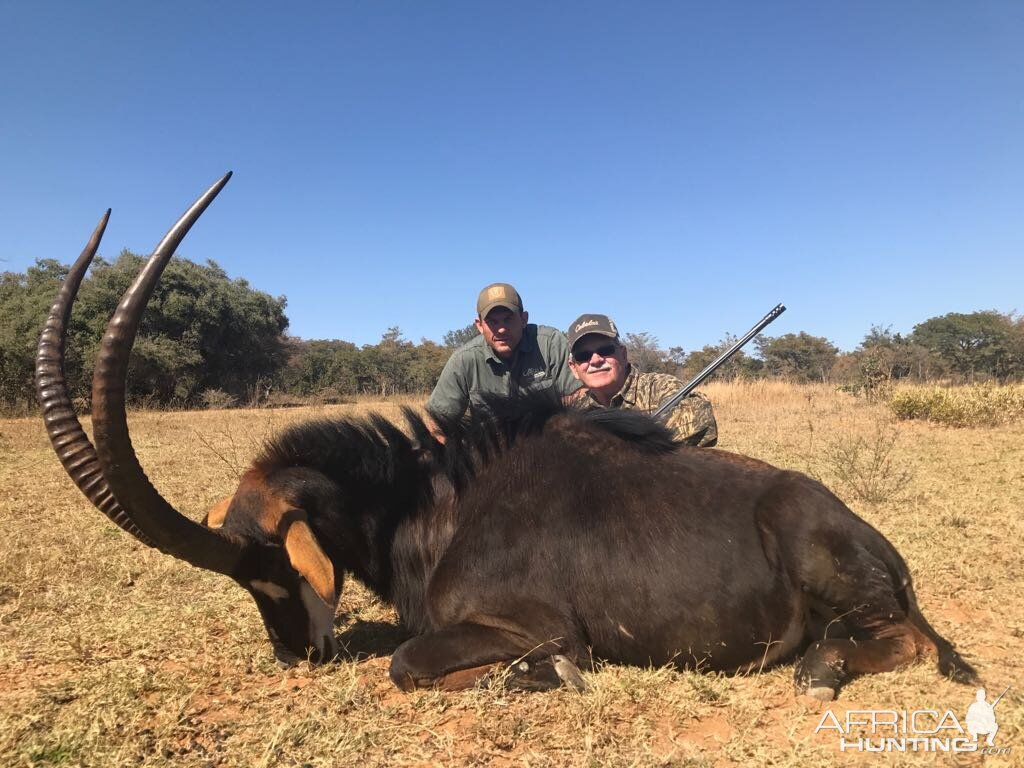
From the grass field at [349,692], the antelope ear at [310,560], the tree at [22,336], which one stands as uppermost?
the tree at [22,336]

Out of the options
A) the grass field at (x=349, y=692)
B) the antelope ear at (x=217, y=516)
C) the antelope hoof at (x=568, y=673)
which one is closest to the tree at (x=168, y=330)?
the grass field at (x=349, y=692)

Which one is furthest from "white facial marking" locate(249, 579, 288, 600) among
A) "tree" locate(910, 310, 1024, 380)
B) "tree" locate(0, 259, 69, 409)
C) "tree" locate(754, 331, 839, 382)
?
"tree" locate(754, 331, 839, 382)

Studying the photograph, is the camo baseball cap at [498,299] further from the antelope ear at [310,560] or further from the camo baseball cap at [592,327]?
the antelope ear at [310,560]

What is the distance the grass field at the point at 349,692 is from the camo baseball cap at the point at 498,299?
274 centimetres

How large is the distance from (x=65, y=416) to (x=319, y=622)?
163 cm

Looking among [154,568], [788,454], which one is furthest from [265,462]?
[788,454]

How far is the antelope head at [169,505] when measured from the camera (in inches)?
98.4

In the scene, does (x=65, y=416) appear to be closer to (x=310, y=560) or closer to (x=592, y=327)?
(x=310, y=560)

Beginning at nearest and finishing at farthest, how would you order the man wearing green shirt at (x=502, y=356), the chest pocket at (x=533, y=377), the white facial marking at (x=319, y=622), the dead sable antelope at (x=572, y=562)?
the dead sable antelope at (x=572, y=562) < the white facial marking at (x=319, y=622) < the man wearing green shirt at (x=502, y=356) < the chest pocket at (x=533, y=377)

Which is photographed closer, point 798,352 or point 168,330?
point 168,330

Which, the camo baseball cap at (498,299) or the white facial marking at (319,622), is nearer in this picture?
the white facial marking at (319,622)

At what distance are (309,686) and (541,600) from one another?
127 cm

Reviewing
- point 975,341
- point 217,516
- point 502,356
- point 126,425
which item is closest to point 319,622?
point 217,516

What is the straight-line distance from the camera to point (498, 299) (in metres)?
5.88
